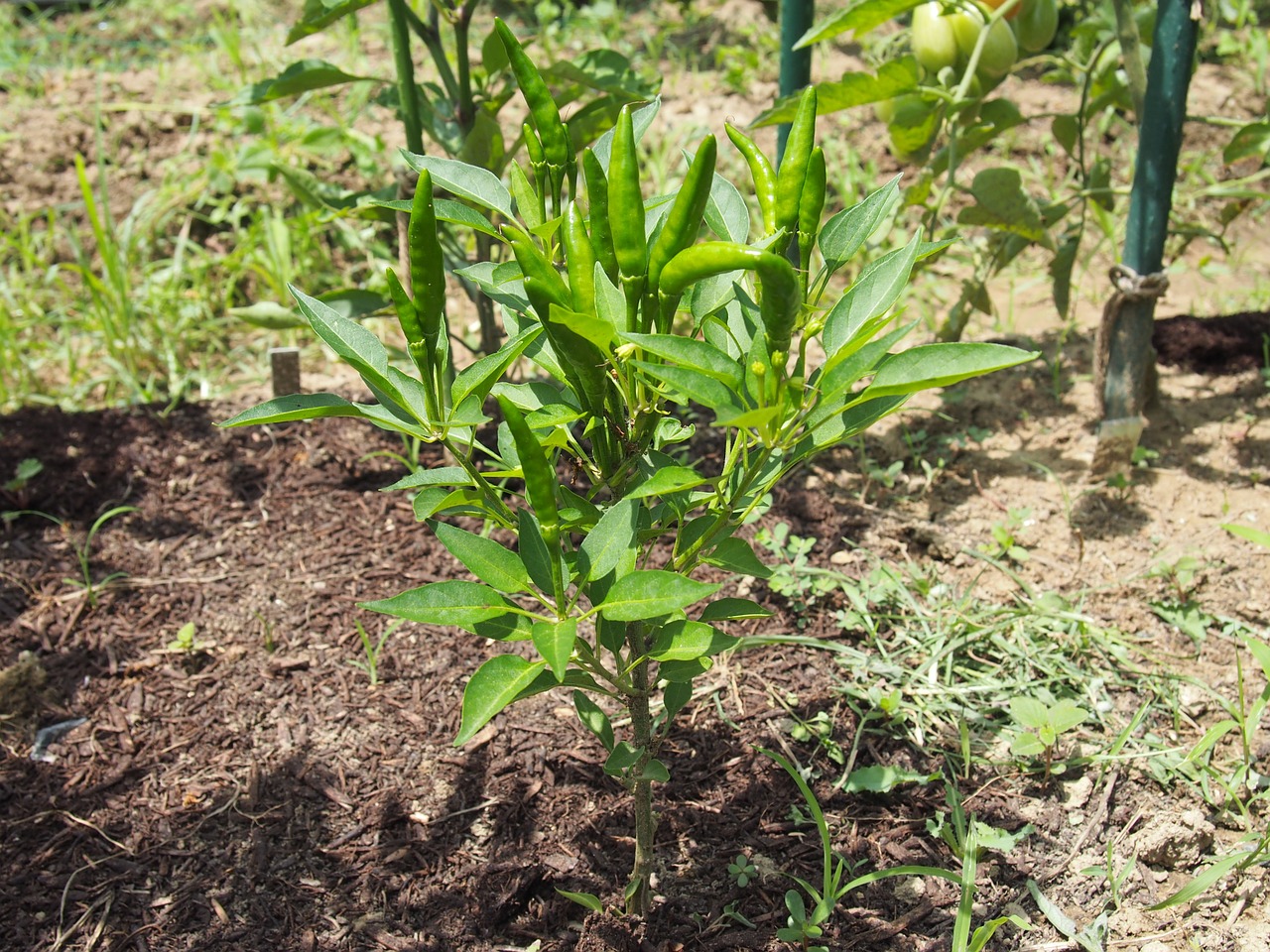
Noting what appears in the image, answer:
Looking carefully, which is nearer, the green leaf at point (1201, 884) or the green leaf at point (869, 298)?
the green leaf at point (869, 298)

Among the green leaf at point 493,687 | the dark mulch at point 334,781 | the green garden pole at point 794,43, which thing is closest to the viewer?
the green leaf at point 493,687

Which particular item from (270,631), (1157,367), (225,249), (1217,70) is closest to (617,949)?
(270,631)

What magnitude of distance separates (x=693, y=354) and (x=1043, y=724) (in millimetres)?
1154

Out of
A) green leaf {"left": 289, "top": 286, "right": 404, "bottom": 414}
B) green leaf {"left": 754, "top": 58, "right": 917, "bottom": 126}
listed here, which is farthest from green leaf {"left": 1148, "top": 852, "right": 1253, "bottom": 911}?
green leaf {"left": 754, "top": 58, "right": 917, "bottom": 126}

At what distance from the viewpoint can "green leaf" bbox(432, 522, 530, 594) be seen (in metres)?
1.20

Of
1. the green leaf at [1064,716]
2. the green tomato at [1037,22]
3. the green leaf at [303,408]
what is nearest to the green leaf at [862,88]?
the green tomato at [1037,22]

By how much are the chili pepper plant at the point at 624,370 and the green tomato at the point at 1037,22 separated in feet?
5.00

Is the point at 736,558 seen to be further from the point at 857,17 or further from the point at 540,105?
the point at 857,17

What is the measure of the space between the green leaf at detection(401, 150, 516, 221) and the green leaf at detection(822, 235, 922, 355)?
41cm

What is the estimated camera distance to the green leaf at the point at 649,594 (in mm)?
1111

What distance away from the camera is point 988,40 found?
2.31 metres

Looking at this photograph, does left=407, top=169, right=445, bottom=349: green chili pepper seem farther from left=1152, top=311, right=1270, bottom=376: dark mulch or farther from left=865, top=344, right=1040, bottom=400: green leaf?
left=1152, top=311, right=1270, bottom=376: dark mulch

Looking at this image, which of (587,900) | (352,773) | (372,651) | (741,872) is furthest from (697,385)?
(372,651)

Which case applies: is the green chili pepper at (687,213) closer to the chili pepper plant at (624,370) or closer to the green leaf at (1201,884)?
the chili pepper plant at (624,370)
